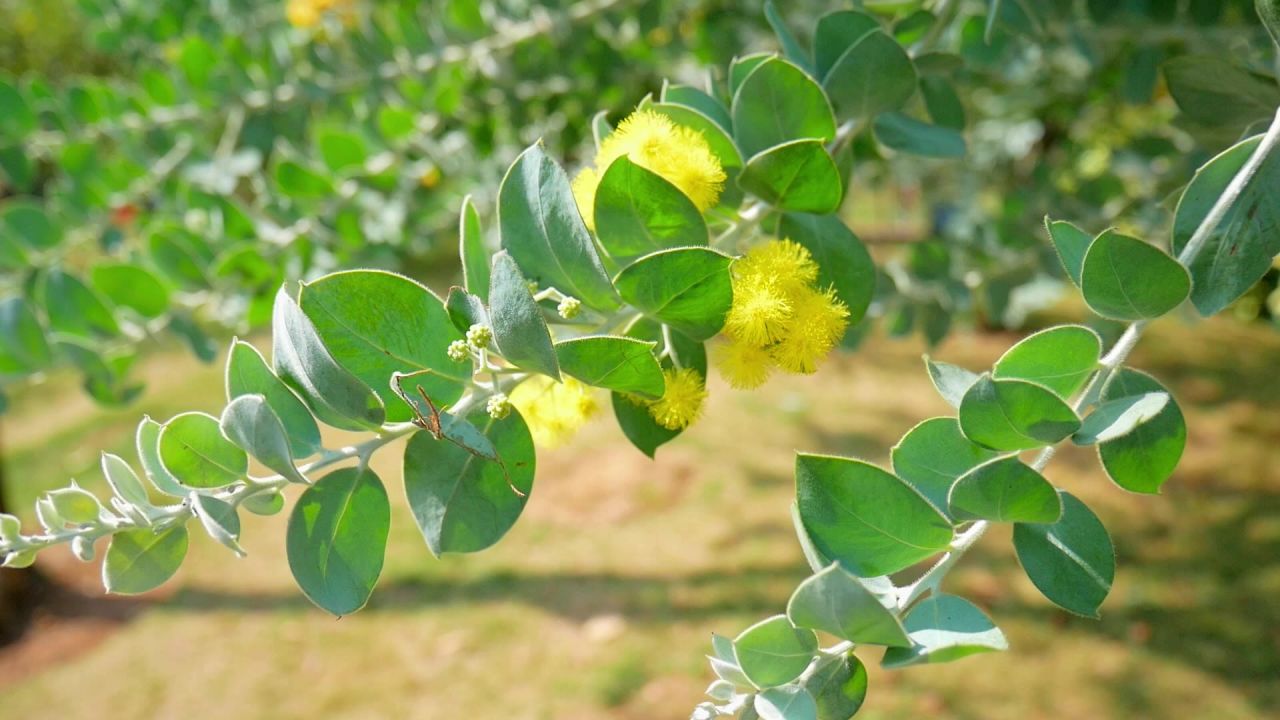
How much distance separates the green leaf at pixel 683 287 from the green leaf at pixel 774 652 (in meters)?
0.21

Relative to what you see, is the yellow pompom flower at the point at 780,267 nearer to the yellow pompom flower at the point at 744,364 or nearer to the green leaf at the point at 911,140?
the yellow pompom flower at the point at 744,364

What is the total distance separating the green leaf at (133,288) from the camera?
137 cm

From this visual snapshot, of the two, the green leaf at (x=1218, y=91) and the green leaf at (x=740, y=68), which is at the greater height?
the green leaf at (x=740, y=68)

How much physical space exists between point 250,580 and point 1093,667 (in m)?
2.95

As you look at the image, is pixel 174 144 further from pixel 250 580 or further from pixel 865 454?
pixel 865 454

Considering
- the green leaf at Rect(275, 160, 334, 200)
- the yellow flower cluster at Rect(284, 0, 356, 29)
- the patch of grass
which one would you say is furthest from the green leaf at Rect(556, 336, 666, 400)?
the patch of grass

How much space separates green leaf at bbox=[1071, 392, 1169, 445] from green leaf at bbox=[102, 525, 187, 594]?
0.58 metres

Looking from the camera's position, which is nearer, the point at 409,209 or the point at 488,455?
the point at 488,455

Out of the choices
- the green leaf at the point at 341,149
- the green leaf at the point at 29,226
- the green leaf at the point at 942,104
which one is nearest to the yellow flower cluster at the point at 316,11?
the green leaf at the point at 341,149

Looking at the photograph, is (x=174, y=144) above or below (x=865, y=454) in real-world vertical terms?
above

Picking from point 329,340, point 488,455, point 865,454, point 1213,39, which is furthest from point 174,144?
point 865,454

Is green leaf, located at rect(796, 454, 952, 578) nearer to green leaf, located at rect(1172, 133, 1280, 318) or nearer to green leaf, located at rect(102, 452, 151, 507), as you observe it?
green leaf, located at rect(1172, 133, 1280, 318)

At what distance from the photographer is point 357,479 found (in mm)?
625

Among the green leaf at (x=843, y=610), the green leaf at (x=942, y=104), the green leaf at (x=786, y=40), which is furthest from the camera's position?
the green leaf at (x=942, y=104)
